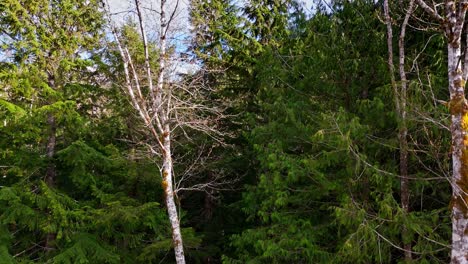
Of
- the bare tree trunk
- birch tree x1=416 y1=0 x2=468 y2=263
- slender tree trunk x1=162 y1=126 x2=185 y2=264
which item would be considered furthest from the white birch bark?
birch tree x1=416 y1=0 x2=468 y2=263

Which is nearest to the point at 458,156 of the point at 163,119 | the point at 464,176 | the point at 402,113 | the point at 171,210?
the point at 464,176

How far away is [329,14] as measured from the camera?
28.2 ft

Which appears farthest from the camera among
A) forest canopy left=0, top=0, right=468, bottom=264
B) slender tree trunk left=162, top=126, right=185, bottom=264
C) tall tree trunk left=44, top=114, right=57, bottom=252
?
tall tree trunk left=44, top=114, right=57, bottom=252

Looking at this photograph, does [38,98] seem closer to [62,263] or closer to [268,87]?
[62,263]

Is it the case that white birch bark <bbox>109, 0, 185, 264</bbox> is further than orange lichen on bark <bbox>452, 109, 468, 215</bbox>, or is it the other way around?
white birch bark <bbox>109, 0, 185, 264</bbox>

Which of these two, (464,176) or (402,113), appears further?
(402,113)

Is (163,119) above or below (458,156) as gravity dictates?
above

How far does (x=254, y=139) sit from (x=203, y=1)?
4975mm

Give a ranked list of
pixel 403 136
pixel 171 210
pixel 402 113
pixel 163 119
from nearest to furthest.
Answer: pixel 402 113 < pixel 403 136 < pixel 171 210 < pixel 163 119

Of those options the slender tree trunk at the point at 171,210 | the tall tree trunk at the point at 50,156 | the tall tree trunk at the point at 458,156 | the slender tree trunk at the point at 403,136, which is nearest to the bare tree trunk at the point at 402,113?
the slender tree trunk at the point at 403,136

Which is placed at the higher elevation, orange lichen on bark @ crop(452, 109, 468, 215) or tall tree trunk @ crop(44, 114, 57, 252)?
tall tree trunk @ crop(44, 114, 57, 252)

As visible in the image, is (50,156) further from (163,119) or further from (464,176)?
(464,176)

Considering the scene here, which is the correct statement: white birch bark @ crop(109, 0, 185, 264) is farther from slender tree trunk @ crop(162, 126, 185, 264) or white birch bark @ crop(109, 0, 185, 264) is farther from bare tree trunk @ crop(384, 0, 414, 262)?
bare tree trunk @ crop(384, 0, 414, 262)

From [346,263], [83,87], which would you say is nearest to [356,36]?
[346,263]
